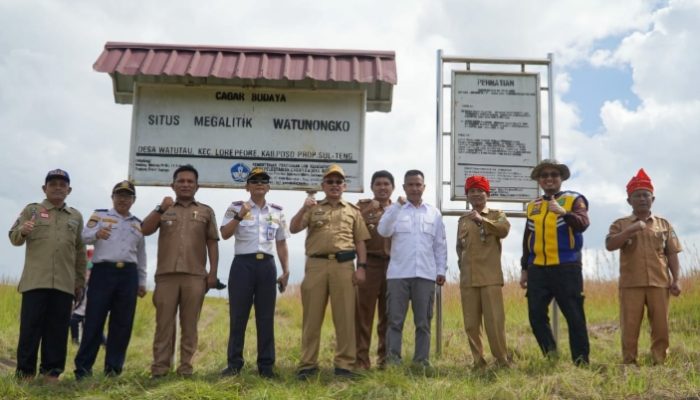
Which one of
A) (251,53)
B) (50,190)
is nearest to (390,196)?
(251,53)

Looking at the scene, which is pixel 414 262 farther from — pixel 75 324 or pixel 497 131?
pixel 75 324

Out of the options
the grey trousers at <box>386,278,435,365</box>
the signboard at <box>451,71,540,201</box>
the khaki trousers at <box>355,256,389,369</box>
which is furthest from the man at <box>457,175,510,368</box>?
the signboard at <box>451,71,540,201</box>

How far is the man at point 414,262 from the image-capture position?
5793mm

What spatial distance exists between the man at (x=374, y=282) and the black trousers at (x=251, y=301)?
879 mm

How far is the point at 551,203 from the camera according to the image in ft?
19.2

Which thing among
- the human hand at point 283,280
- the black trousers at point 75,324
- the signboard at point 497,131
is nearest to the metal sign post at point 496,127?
the signboard at point 497,131

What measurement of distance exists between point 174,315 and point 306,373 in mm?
1313

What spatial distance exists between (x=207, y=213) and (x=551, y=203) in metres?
3.22

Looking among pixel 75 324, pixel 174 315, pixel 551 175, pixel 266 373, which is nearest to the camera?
pixel 266 373

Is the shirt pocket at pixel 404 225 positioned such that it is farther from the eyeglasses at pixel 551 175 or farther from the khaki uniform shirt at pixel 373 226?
the eyeglasses at pixel 551 175

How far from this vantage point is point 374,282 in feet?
20.5

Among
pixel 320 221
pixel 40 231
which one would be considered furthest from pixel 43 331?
pixel 320 221

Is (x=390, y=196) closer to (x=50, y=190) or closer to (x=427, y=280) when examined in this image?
(x=427, y=280)

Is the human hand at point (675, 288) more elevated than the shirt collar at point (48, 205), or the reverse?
the shirt collar at point (48, 205)
